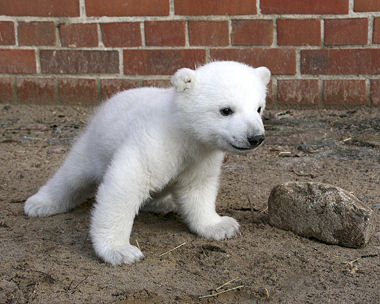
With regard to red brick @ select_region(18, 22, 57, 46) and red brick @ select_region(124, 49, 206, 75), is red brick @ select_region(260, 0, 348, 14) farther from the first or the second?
red brick @ select_region(18, 22, 57, 46)

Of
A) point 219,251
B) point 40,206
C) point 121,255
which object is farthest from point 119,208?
point 40,206

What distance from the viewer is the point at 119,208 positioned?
8.87 ft

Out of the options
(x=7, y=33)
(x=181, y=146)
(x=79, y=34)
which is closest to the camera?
(x=181, y=146)

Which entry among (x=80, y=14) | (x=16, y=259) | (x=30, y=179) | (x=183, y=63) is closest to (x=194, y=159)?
(x=16, y=259)

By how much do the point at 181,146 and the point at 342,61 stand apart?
8.46ft

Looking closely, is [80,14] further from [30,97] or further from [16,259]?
[16,259]

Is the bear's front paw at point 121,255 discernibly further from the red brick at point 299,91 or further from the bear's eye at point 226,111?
the red brick at point 299,91

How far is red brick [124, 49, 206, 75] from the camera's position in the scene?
5.02 metres

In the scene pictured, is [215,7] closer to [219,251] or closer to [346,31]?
[346,31]

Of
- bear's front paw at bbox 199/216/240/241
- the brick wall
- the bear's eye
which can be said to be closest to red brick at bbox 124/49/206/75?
the brick wall

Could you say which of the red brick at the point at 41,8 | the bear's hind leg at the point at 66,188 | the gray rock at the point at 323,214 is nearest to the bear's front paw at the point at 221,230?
the gray rock at the point at 323,214

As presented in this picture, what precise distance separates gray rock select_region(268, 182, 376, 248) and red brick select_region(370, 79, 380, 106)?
225cm

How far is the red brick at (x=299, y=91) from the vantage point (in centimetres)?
499

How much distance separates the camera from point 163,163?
2736mm
